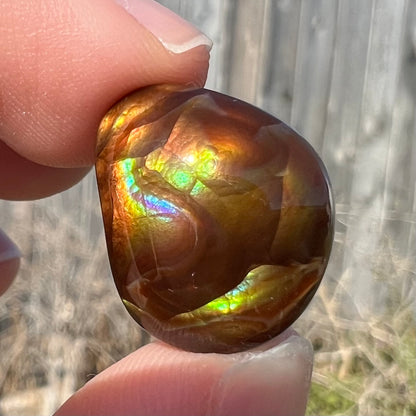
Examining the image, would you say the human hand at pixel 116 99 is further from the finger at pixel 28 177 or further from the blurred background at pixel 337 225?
the blurred background at pixel 337 225

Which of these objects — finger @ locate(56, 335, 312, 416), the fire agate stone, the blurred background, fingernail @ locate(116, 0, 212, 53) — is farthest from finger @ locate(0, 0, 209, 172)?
the blurred background

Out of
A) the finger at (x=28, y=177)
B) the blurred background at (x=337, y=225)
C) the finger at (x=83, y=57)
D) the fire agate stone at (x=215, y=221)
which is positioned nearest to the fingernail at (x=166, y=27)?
the finger at (x=83, y=57)

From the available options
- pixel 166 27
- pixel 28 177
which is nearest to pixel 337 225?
pixel 28 177

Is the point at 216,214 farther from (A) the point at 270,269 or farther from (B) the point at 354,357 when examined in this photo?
Answer: (B) the point at 354,357

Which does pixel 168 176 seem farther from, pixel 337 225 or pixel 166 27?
pixel 337 225

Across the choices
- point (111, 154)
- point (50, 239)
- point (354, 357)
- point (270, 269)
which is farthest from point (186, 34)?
point (50, 239)

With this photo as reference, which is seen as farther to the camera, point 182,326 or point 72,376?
point 72,376
